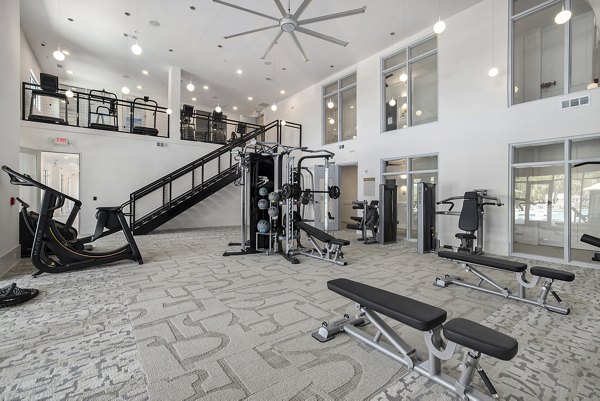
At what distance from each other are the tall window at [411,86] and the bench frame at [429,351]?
6902 millimetres

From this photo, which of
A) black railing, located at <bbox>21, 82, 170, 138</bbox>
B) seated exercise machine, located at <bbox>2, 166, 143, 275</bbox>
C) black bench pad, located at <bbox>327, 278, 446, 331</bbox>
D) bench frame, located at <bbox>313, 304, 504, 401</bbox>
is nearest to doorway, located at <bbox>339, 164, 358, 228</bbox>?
black railing, located at <bbox>21, 82, 170, 138</bbox>

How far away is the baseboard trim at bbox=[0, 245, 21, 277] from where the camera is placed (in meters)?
4.20

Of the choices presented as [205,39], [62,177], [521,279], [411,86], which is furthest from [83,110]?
[521,279]

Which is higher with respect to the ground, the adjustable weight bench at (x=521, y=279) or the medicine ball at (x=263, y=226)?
the medicine ball at (x=263, y=226)

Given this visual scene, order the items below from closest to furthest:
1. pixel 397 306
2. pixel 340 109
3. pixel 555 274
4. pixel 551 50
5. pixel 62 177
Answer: pixel 397 306 < pixel 555 274 < pixel 551 50 < pixel 340 109 < pixel 62 177

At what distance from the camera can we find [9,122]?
4605 millimetres

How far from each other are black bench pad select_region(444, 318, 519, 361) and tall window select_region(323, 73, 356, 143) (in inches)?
340

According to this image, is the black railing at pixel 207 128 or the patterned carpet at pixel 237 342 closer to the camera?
the patterned carpet at pixel 237 342

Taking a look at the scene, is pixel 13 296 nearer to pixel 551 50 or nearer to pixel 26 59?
pixel 26 59

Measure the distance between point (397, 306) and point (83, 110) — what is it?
14969mm

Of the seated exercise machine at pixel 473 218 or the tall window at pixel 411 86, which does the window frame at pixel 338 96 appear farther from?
the seated exercise machine at pixel 473 218

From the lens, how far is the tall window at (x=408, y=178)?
305 inches

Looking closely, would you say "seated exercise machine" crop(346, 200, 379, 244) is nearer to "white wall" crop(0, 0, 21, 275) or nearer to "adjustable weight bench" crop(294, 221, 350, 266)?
"adjustable weight bench" crop(294, 221, 350, 266)

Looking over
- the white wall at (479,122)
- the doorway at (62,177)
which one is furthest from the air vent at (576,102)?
the doorway at (62,177)
